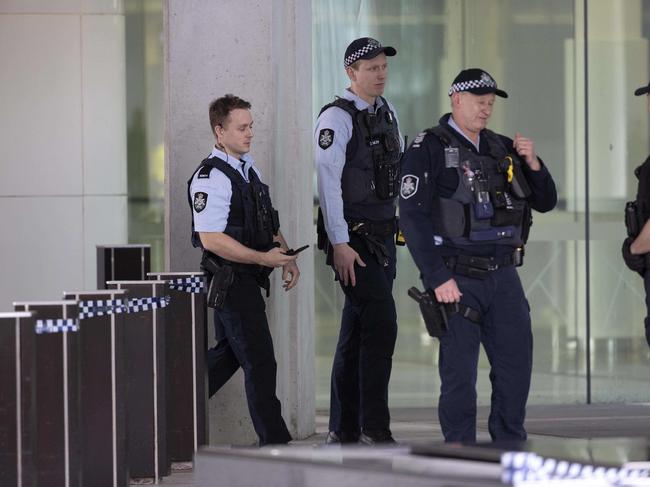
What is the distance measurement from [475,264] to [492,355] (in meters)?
0.47

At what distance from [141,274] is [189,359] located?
1.50 metres

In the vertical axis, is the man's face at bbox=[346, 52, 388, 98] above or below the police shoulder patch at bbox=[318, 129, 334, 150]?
above

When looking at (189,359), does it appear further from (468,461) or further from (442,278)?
(468,461)

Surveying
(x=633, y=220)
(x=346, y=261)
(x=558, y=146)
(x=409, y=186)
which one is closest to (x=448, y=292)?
(x=409, y=186)

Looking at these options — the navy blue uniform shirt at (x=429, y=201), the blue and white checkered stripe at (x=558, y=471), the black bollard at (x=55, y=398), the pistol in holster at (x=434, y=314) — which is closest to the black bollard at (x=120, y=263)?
the navy blue uniform shirt at (x=429, y=201)

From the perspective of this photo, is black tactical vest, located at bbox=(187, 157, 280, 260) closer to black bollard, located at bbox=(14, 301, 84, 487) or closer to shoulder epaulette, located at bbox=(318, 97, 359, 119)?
shoulder epaulette, located at bbox=(318, 97, 359, 119)

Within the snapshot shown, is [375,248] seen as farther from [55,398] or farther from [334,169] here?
[55,398]

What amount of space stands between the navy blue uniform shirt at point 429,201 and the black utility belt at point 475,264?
0.10ft

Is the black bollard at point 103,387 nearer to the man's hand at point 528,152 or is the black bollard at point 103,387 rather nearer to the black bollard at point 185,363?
the black bollard at point 185,363

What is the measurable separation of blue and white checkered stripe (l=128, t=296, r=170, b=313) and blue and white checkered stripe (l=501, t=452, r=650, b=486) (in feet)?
12.4

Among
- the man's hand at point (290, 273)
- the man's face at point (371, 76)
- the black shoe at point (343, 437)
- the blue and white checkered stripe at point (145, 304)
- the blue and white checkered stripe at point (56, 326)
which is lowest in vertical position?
the black shoe at point (343, 437)

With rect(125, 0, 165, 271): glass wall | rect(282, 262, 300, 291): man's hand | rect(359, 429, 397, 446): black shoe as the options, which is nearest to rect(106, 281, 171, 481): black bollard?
rect(282, 262, 300, 291): man's hand

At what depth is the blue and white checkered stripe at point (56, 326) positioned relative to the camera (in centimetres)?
563

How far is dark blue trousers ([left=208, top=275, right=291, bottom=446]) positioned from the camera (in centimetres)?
731
